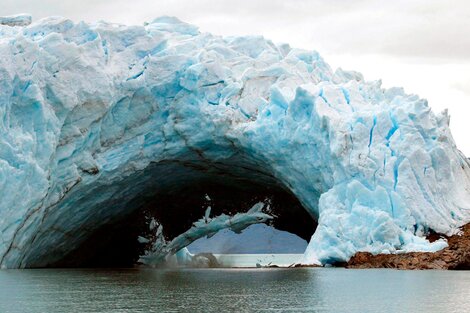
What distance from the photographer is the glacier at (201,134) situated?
74.2 ft

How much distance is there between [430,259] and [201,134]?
798 cm

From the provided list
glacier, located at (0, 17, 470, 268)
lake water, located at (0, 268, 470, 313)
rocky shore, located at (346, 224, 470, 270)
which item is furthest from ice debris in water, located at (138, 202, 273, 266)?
lake water, located at (0, 268, 470, 313)

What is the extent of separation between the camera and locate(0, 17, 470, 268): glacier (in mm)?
22625

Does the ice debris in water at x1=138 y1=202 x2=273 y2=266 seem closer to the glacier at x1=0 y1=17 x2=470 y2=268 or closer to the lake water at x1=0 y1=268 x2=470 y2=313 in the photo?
the glacier at x1=0 y1=17 x2=470 y2=268

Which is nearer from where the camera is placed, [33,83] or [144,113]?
[33,83]

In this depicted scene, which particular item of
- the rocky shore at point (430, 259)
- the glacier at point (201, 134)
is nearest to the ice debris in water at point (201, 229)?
the glacier at point (201, 134)

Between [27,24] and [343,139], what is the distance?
1065cm

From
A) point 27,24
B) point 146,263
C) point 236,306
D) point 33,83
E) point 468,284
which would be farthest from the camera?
point 146,263

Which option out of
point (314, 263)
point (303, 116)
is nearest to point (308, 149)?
point (303, 116)

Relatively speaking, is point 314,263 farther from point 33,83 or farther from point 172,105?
point 33,83

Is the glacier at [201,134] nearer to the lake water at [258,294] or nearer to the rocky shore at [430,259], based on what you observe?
the rocky shore at [430,259]

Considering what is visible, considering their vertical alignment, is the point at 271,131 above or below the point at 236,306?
above

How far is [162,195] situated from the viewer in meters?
31.1

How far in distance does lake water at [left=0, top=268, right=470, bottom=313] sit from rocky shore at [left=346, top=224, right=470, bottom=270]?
3.49 ft
